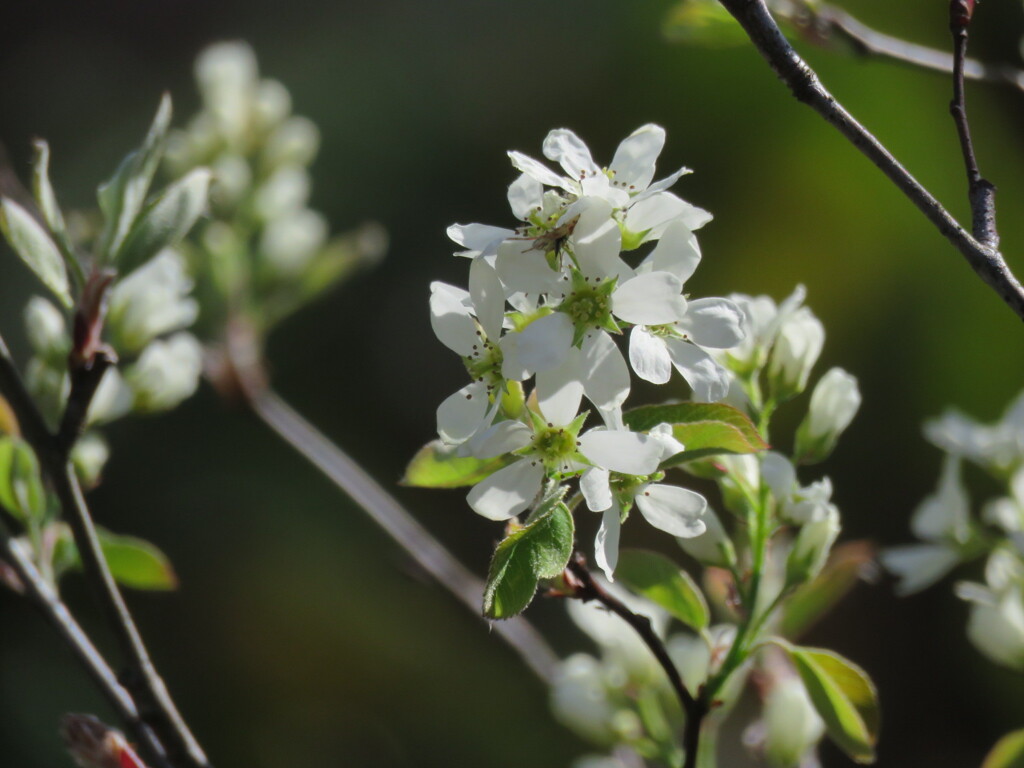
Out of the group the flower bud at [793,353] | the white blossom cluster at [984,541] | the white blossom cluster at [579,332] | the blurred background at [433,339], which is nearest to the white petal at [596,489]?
the white blossom cluster at [579,332]

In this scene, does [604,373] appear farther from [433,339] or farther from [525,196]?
[433,339]

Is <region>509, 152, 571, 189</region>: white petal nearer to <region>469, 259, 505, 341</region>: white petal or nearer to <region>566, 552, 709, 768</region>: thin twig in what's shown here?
<region>469, 259, 505, 341</region>: white petal

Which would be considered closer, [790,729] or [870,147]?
[870,147]

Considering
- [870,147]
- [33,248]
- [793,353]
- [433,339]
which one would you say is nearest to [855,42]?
[793,353]

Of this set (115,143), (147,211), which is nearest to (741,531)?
(147,211)

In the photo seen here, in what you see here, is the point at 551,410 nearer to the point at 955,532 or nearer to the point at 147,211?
the point at 147,211

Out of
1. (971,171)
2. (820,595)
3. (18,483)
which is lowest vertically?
(820,595)

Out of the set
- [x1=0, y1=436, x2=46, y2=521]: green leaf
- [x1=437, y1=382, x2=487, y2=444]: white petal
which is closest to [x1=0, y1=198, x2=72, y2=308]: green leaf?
[x1=0, y1=436, x2=46, y2=521]: green leaf
